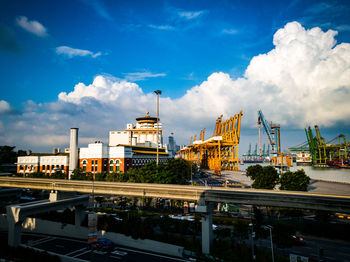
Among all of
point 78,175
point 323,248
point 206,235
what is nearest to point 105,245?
point 206,235

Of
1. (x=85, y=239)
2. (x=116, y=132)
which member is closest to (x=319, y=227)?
(x=85, y=239)

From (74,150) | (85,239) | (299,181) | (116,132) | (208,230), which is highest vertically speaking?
(116,132)

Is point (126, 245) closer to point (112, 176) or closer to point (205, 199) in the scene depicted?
point (205, 199)

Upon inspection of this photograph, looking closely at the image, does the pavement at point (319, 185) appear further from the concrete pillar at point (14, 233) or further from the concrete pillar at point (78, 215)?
the concrete pillar at point (14, 233)

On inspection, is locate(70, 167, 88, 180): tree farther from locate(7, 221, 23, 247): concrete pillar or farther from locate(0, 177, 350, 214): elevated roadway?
locate(7, 221, 23, 247): concrete pillar

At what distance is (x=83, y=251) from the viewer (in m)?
33.8

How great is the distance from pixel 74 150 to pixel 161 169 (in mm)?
40932

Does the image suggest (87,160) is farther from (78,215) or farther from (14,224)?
(14,224)

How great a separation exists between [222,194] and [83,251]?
22890 mm

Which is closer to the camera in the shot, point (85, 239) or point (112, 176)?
point (85, 239)

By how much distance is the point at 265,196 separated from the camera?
28.6 metres

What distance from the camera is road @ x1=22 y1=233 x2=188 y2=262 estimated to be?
30938 mm

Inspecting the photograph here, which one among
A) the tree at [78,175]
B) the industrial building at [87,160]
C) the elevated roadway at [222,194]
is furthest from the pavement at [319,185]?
the elevated roadway at [222,194]

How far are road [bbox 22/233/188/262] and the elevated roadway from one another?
8.42 meters
